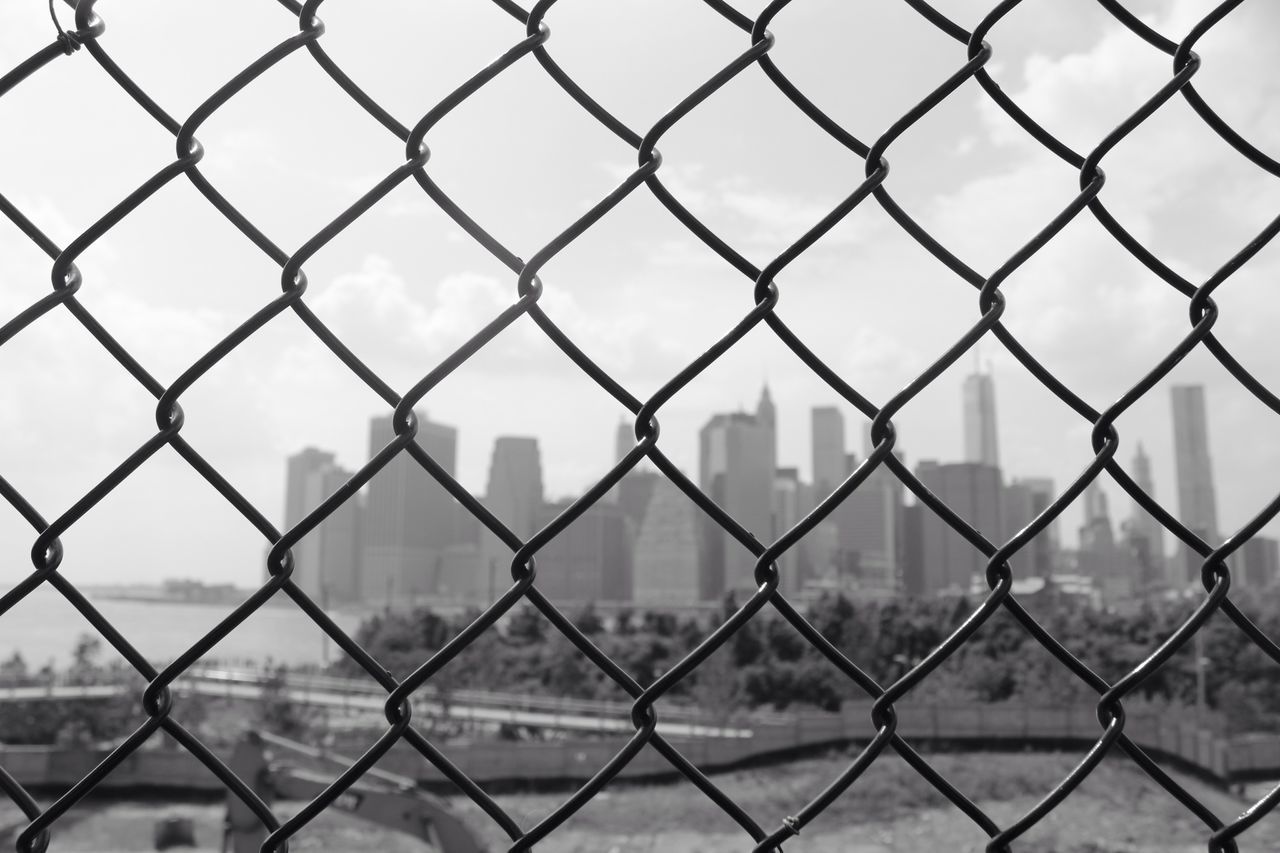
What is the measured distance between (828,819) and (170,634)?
2799 centimetres

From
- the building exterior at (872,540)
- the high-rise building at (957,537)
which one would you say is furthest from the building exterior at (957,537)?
the building exterior at (872,540)

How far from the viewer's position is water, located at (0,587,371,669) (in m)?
27.3

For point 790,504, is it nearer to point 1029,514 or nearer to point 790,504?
point 790,504

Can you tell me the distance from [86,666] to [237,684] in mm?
5179

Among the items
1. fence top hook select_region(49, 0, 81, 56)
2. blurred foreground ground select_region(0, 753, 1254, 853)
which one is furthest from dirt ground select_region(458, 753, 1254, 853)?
fence top hook select_region(49, 0, 81, 56)

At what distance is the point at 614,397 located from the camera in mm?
918

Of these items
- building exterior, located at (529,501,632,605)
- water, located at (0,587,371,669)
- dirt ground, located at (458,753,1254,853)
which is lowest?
dirt ground, located at (458,753,1254,853)

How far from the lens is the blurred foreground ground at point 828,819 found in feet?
56.7

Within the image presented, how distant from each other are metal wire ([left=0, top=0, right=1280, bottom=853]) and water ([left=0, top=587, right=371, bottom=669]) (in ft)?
47.8

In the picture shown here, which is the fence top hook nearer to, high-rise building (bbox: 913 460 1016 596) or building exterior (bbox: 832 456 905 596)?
high-rise building (bbox: 913 460 1016 596)

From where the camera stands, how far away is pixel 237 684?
3127cm

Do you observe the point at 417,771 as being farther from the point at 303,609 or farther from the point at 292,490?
the point at 292,490

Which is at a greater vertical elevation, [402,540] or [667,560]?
[402,540]

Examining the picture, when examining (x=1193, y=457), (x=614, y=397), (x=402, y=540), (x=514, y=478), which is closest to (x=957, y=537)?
(x=402, y=540)
